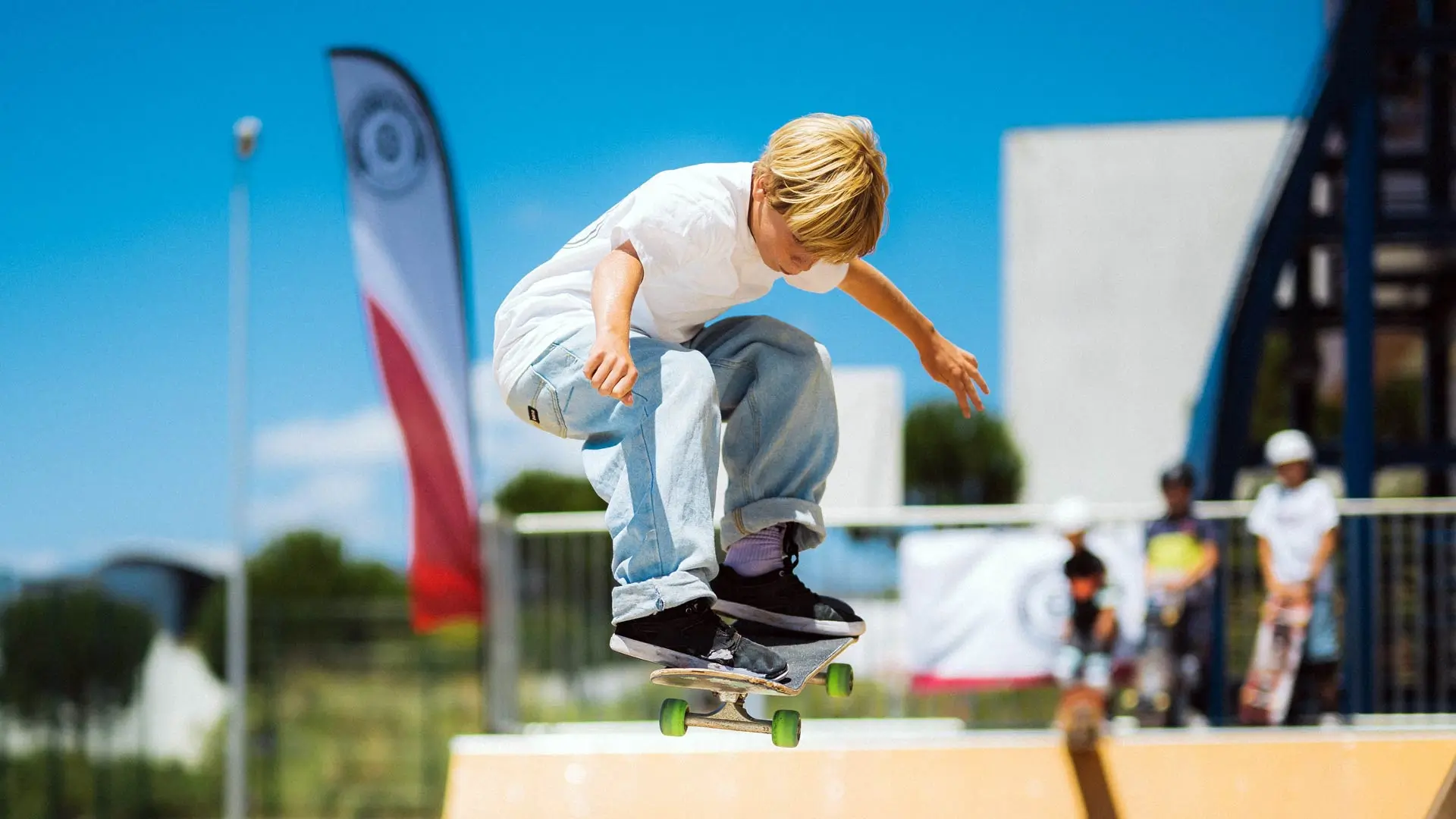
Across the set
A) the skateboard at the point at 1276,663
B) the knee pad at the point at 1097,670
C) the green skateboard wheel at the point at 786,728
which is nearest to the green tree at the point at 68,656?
the knee pad at the point at 1097,670

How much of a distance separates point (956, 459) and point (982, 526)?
3115cm

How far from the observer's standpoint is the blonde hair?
2.49m

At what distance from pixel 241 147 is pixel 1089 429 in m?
24.4

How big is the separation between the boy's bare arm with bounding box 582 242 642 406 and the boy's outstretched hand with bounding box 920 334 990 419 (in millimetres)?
856

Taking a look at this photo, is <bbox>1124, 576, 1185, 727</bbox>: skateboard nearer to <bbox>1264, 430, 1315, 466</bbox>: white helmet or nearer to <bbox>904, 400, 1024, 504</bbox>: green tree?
<bbox>1264, 430, 1315, 466</bbox>: white helmet

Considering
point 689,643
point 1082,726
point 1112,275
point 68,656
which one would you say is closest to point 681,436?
point 689,643

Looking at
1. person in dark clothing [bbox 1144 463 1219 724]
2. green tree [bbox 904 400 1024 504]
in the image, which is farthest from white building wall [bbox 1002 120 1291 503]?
person in dark clothing [bbox 1144 463 1219 724]

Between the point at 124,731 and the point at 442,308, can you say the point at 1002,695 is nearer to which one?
the point at 442,308

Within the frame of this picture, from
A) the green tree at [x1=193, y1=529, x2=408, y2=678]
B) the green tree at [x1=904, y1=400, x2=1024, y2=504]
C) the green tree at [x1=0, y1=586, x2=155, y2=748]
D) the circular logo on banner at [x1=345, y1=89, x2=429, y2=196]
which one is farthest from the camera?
the green tree at [x1=193, y1=529, x2=408, y2=678]

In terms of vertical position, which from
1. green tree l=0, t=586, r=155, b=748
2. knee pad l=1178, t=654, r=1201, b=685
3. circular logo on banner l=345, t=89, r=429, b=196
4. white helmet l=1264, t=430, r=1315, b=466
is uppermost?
circular logo on banner l=345, t=89, r=429, b=196

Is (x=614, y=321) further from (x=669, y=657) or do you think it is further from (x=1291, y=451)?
(x=1291, y=451)

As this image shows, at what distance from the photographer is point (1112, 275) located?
34312 millimetres

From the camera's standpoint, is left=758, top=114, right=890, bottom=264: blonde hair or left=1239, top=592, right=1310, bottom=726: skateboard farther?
left=1239, top=592, right=1310, bottom=726: skateboard

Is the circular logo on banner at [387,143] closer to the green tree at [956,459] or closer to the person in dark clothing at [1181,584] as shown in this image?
the person in dark clothing at [1181,584]
